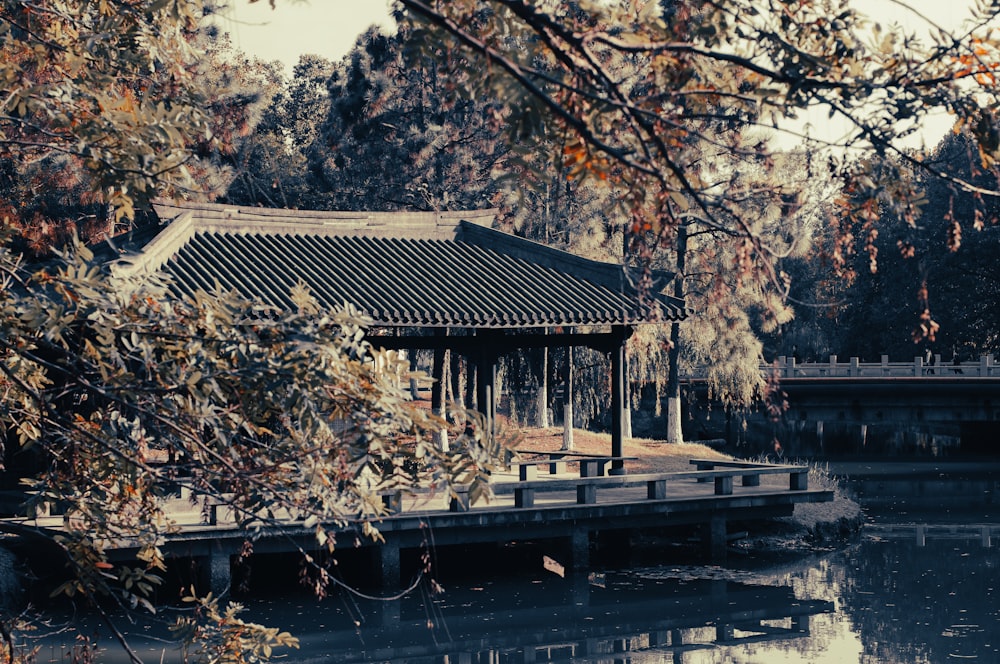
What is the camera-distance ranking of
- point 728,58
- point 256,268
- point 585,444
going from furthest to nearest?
1. point 585,444
2. point 256,268
3. point 728,58

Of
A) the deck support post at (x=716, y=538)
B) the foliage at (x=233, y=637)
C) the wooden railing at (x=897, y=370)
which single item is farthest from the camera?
the wooden railing at (x=897, y=370)

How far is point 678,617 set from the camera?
16.1m

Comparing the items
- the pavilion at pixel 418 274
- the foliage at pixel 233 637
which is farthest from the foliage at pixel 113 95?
the pavilion at pixel 418 274

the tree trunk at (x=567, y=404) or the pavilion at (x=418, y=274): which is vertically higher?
the pavilion at (x=418, y=274)

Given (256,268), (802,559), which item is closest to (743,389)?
(802,559)

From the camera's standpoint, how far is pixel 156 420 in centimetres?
526

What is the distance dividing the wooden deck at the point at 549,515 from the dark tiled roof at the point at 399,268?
2636 mm

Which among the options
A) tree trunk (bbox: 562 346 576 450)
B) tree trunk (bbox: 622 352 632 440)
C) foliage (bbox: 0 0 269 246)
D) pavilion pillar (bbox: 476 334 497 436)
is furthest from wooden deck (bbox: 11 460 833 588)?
tree trunk (bbox: 622 352 632 440)

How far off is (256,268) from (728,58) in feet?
51.5

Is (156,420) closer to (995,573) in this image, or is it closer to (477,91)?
(477,91)

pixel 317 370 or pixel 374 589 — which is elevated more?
pixel 317 370

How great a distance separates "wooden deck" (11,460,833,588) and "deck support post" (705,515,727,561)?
16mm

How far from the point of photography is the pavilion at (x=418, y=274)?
1844 centimetres

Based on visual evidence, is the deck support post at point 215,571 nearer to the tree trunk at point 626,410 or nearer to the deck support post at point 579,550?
the deck support post at point 579,550
